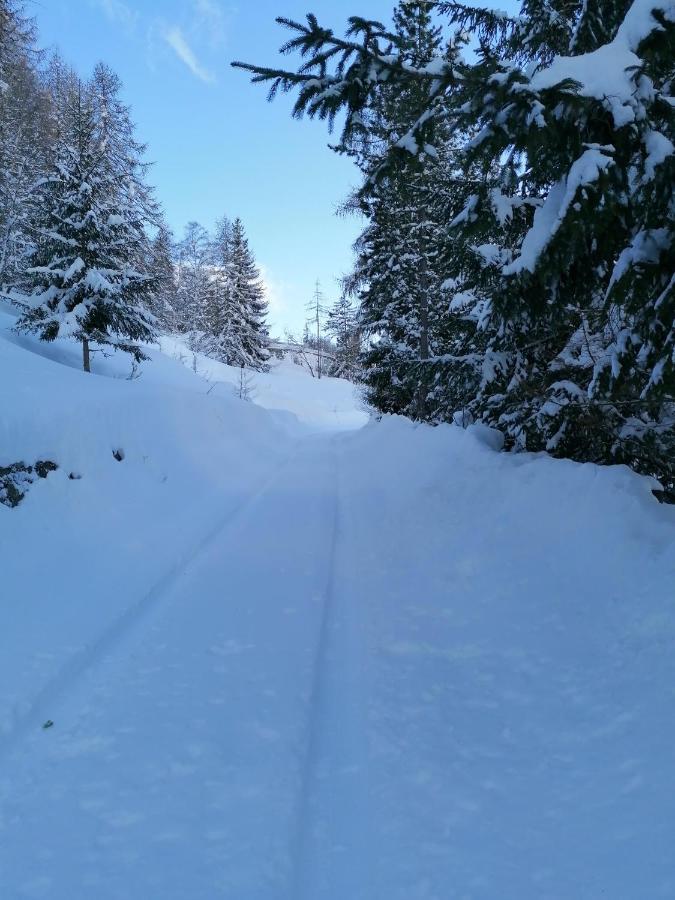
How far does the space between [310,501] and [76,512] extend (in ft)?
12.5

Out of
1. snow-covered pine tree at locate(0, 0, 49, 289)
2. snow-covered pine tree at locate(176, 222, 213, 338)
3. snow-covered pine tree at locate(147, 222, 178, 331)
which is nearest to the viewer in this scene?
snow-covered pine tree at locate(147, 222, 178, 331)

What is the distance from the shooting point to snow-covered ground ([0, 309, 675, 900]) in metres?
1.98

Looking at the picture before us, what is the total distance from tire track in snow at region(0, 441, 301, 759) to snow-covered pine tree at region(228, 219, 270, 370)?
1273 inches

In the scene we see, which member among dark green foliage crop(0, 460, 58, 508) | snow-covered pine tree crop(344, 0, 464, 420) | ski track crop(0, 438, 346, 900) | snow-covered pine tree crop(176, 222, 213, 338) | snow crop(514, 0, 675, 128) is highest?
snow-covered pine tree crop(176, 222, 213, 338)

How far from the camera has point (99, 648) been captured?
3.52 metres

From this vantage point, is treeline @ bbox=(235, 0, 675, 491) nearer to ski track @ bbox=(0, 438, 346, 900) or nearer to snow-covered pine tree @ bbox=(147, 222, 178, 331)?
ski track @ bbox=(0, 438, 346, 900)

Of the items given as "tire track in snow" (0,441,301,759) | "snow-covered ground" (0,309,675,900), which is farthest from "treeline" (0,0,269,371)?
"tire track in snow" (0,441,301,759)

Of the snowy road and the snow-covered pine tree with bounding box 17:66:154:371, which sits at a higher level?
the snow-covered pine tree with bounding box 17:66:154:371

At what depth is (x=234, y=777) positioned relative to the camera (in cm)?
240

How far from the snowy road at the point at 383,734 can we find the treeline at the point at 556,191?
3.66 ft

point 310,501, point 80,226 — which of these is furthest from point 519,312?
point 80,226

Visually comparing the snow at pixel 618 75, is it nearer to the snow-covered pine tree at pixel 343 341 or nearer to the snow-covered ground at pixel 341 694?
the snow-covered ground at pixel 341 694

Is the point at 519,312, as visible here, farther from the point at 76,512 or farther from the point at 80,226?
the point at 80,226

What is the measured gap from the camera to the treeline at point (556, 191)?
3027 millimetres
